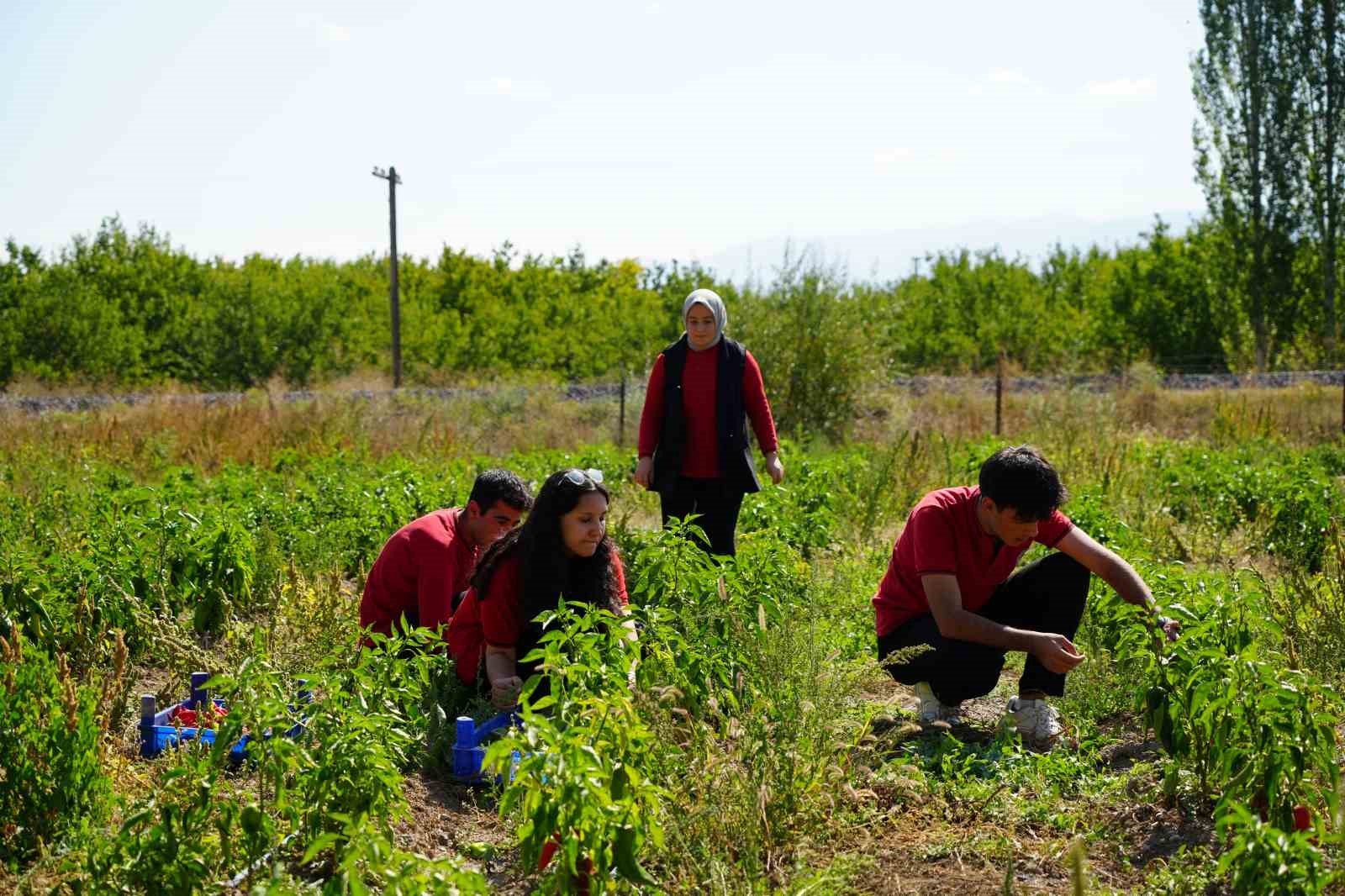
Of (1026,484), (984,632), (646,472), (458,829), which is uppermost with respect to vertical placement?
(1026,484)

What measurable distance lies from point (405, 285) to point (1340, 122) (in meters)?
25.4

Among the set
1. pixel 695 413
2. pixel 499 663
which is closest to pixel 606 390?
pixel 695 413

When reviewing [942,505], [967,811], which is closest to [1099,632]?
[942,505]

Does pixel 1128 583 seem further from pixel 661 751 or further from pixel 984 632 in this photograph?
pixel 661 751

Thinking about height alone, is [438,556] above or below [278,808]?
above

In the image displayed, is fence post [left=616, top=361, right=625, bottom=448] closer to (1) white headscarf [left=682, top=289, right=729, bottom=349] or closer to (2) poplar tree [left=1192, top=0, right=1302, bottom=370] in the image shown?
(1) white headscarf [left=682, top=289, right=729, bottom=349]

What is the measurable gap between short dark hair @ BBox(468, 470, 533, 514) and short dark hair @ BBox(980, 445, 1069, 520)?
1.76m

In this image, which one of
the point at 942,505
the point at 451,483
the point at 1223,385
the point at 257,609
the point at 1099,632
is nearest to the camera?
the point at 942,505

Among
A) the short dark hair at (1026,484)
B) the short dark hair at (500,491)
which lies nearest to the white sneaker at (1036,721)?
the short dark hair at (1026,484)

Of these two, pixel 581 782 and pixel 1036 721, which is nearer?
pixel 581 782

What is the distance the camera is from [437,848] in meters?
3.46

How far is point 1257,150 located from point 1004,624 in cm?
2639

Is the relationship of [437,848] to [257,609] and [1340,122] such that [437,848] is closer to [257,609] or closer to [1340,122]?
[257,609]

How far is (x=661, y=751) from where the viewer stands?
3111mm
